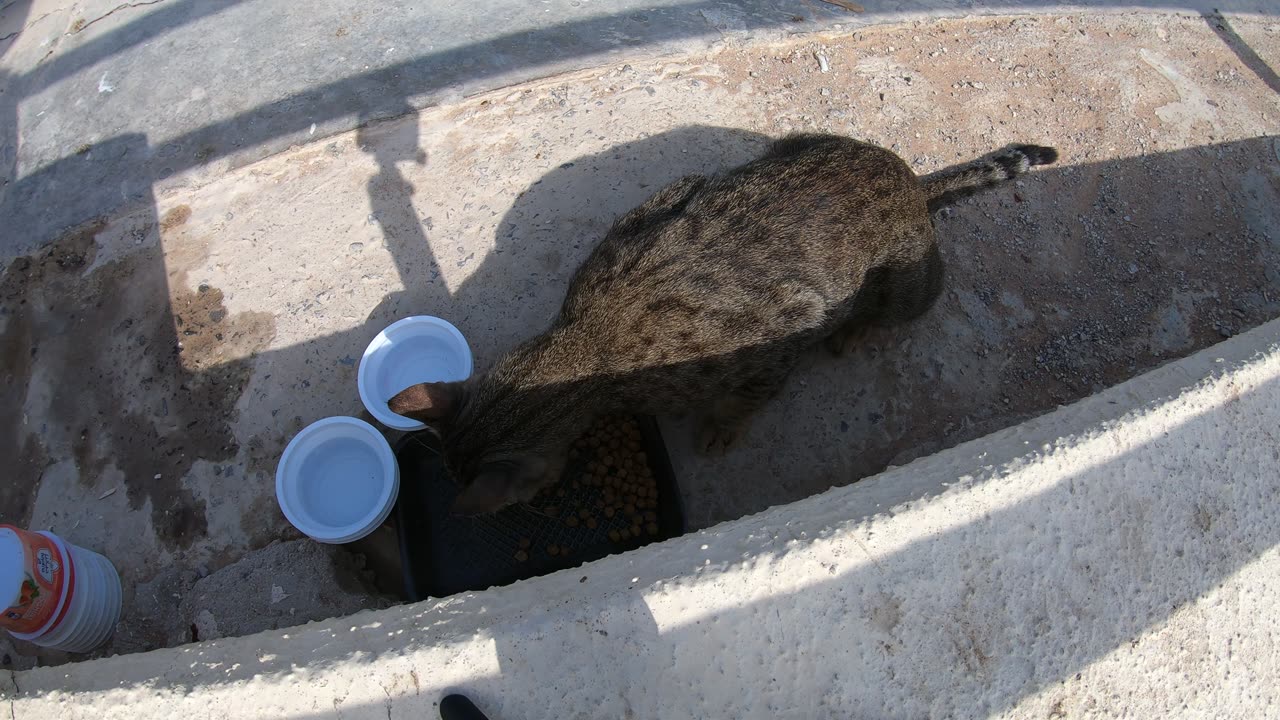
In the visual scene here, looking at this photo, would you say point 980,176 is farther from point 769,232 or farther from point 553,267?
point 553,267

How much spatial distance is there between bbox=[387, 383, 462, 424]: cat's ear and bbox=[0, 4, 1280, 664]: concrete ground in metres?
0.88

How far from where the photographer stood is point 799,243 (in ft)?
9.95

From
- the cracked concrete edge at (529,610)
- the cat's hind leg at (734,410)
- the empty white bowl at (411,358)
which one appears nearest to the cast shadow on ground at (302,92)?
the empty white bowl at (411,358)

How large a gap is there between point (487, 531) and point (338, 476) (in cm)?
84

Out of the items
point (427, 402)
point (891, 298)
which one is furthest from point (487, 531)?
point (891, 298)

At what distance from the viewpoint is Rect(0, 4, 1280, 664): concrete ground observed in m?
3.55

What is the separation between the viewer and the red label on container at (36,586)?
8.75ft

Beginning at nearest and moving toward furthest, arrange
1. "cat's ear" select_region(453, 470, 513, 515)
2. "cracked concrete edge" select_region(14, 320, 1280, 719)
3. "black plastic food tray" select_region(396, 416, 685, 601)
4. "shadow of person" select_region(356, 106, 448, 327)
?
1. "cracked concrete edge" select_region(14, 320, 1280, 719)
2. "cat's ear" select_region(453, 470, 513, 515)
3. "black plastic food tray" select_region(396, 416, 685, 601)
4. "shadow of person" select_region(356, 106, 448, 327)

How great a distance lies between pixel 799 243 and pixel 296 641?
2589mm

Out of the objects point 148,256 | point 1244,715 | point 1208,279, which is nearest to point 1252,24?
point 1208,279

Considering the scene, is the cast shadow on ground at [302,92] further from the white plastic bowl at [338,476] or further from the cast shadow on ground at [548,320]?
the white plastic bowl at [338,476]

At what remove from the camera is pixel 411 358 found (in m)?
3.69

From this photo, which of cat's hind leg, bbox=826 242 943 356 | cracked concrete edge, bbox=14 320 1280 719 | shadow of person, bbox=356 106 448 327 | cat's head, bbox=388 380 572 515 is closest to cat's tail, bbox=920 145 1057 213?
cat's hind leg, bbox=826 242 943 356

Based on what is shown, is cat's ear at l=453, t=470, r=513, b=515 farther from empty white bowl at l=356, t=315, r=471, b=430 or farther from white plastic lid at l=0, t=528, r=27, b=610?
white plastic lid at l=0, t=528, r=27, b=610
